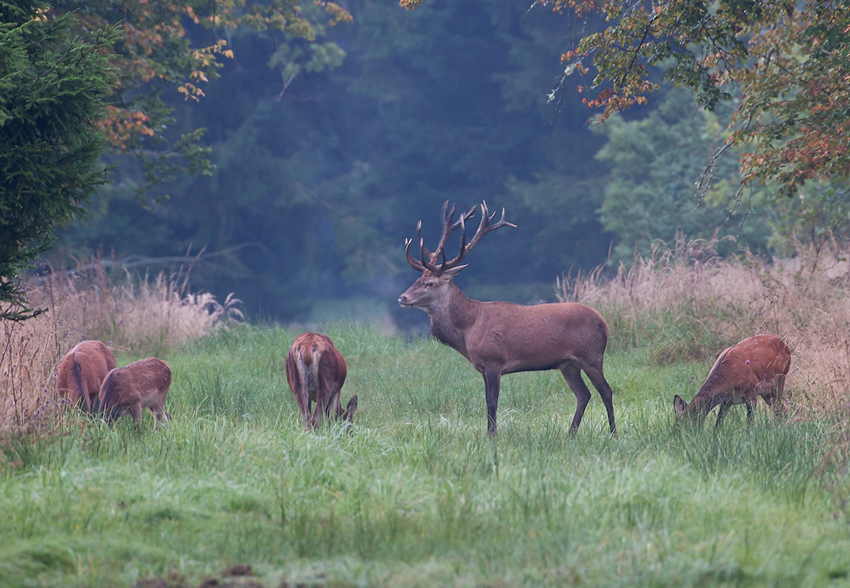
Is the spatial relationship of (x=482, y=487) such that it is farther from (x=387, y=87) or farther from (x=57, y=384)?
(x=387, y=87)

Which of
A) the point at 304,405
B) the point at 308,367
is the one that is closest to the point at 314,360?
the point at 308,367

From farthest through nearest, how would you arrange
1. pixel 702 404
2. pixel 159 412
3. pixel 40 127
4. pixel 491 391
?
pixel 491 391, pixel 159 412, pixel 702 404, pixel 40 127

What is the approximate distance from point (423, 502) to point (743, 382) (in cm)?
396

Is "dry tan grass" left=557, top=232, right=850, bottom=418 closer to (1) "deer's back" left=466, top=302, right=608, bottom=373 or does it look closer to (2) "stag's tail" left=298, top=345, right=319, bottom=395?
(1) "deer's back" left=466, top=302, right=608, bottom=373

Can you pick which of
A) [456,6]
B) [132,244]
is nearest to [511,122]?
[456,6]

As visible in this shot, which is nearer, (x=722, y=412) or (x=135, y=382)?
(x=135, y=382)

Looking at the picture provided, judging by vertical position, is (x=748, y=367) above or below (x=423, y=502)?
above

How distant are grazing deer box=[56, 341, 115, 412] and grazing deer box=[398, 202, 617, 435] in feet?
9.86

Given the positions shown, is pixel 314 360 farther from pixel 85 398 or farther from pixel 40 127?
pixel 40 127

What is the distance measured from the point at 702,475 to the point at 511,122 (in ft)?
103

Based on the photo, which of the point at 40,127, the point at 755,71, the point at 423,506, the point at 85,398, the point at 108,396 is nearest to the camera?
the point at 423,506

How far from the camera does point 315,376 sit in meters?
7.36

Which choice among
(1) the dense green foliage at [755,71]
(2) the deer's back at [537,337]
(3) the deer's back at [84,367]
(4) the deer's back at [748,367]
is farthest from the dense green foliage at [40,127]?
(4) the deer's back at [748,367]

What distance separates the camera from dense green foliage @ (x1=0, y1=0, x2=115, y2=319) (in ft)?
18.2
